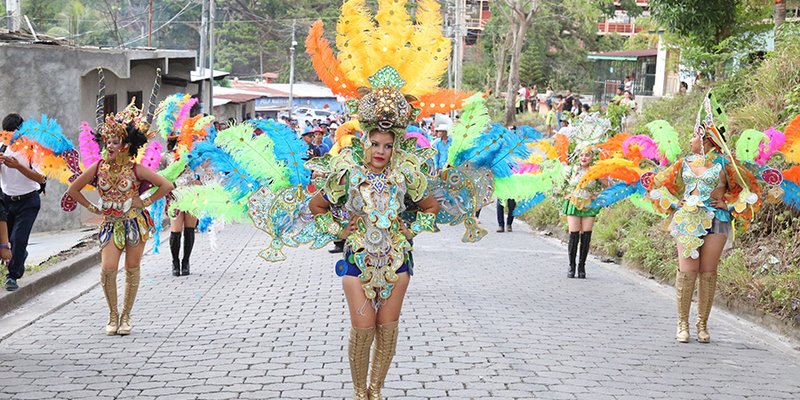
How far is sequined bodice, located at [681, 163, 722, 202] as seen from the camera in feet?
28.9

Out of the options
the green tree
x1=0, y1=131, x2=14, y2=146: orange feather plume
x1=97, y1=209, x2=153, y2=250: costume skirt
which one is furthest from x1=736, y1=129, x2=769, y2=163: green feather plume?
the green tree

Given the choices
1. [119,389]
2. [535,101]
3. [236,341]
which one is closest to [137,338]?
[236,341]

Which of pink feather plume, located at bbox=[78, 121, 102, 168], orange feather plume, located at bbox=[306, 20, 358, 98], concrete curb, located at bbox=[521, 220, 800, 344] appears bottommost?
concrete curb, located at bbox=[521, 220, 800, 344]

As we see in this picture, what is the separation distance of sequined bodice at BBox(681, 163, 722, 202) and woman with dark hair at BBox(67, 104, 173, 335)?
4.66m

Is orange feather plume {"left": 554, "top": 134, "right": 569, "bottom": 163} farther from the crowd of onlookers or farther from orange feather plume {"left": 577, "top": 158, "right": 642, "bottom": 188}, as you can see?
orange feather plume {"left": 577, "top": 158, "right": 642, "bottom": 188}

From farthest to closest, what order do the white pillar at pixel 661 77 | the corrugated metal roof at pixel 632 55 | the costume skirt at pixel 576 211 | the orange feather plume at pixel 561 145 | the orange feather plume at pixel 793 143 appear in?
the corrugated metal roof at pixel 632 55 → the white pillar at pixel 661 77 → the costume skirt at pixel 576 211 → the orange feather plume at pixel 561 145 → the orange feather plume at pixel 793 143

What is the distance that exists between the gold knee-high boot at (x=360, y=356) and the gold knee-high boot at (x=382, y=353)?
0.06 meters

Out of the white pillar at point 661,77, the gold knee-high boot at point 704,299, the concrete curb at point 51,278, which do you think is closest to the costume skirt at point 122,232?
the concrete curb at point 51,278

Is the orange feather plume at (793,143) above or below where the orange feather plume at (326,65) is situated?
below

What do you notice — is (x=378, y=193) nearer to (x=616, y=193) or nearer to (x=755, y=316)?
(x=616, y=193)

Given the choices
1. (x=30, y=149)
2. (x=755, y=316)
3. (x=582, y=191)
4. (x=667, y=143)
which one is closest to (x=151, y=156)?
(x=30, y=149)

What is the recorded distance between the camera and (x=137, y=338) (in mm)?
8734

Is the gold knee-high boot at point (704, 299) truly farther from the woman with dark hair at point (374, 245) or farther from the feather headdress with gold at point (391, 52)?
the woman with dark hair at point (374, 245)

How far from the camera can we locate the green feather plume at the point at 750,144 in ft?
29.1
